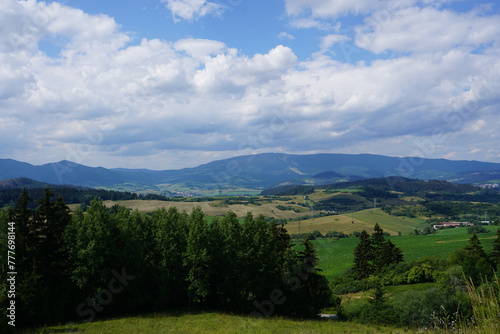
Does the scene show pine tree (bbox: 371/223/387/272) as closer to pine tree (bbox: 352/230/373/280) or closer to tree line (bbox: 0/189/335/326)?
pine tree (bbox: 352/230/373/280)

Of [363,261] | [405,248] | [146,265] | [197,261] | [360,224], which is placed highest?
[197,261]

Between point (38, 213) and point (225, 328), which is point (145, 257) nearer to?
point (38, 213)

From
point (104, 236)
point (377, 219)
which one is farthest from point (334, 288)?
point (377, 219)

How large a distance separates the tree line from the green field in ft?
127

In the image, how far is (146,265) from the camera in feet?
123

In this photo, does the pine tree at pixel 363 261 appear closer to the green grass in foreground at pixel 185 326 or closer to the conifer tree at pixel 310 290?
the conifer tree at pixel 310 290

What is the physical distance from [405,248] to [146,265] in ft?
290

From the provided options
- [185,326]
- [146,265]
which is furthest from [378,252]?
[185,326]

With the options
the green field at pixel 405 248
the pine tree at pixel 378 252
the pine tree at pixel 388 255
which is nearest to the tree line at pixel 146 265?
the pine tree at pixel 378 252

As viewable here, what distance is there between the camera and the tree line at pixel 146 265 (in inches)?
1183

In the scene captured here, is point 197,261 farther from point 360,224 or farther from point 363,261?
point 360,224

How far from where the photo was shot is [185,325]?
27562 mm

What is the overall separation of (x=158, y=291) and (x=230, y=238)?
1020 centimetres

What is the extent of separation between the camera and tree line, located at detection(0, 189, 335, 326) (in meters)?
30.0
